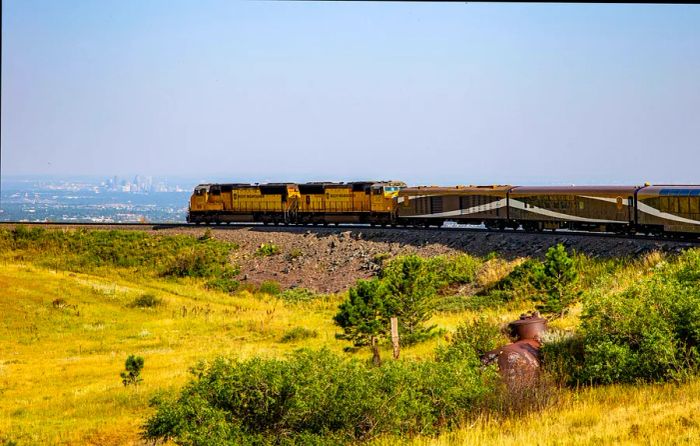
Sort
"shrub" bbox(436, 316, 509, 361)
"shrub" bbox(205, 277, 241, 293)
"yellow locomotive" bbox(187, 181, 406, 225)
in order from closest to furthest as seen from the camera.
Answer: "shrub" bbox(436, 316, 509, 361) → "shrub" bbox(205, 277, 241, 293) → "yellow locomotive" bbox(187, 181, 406, 225)

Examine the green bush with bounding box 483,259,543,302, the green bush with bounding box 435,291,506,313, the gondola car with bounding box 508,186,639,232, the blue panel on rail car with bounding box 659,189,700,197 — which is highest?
the blue panel on rail car with bounding box 659,189,700,197

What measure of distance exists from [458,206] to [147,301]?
1899 centimetres

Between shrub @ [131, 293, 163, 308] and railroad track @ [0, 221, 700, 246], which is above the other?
railroad track @ [0, 221, 700, 246]

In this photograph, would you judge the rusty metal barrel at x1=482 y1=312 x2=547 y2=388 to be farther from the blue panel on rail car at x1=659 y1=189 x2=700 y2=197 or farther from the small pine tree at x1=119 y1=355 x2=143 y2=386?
the blue panel on rail car at x1=659 y1=189 x2=700 y2=197

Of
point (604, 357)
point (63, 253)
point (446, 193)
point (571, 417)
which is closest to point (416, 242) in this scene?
point (446, 193)

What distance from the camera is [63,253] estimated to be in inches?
2434

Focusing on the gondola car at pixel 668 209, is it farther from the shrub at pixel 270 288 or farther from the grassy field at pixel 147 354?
the shrub at pixel 270 288

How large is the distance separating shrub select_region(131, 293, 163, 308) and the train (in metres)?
15.8

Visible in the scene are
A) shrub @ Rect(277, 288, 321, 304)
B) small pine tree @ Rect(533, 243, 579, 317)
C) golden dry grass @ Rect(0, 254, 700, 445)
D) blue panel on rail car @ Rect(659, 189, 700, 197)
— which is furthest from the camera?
shrub @ Rect(277, 288, 321, 304)

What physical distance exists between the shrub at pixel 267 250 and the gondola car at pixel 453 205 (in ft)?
26.8

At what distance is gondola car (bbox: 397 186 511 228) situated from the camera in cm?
4969

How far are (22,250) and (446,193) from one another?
3143 cm

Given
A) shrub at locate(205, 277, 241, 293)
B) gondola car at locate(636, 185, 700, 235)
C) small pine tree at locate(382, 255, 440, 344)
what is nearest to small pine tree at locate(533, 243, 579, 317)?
small pine tree at locate(382, 255, 440, 344)

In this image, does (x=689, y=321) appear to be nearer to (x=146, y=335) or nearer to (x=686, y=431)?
(x=686, y=431)
